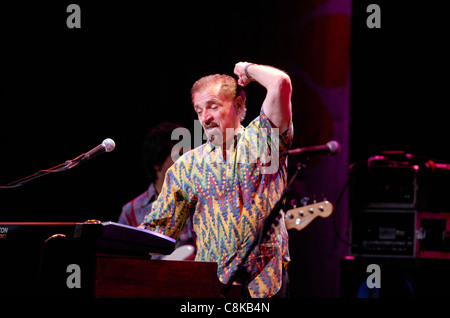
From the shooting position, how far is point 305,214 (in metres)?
4.16

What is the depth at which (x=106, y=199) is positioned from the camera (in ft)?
14.7

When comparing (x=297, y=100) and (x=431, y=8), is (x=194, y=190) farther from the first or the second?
(x=431, y=8)

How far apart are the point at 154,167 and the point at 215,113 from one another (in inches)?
70.7

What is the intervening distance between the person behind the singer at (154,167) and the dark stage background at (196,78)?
38 cm

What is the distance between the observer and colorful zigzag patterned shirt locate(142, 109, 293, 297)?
215 cm

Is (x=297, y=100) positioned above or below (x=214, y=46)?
below

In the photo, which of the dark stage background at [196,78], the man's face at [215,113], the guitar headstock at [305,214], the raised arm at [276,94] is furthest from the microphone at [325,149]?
the dark stage background at [196,78]

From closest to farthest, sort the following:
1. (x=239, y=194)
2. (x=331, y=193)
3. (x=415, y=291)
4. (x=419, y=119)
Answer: (x=239, y=194) → (x=415, y=291) → (x=331, y=193) → (x=419, y=119)

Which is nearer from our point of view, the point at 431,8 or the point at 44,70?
the point at 44,70

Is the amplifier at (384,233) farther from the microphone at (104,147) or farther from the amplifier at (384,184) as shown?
the microphone at (104,147)

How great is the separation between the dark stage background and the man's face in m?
1.74

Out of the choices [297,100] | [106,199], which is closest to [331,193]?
[297,100]

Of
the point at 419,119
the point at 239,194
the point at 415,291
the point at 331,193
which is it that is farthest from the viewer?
the point at 419,119

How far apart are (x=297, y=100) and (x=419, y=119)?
1163 mm
